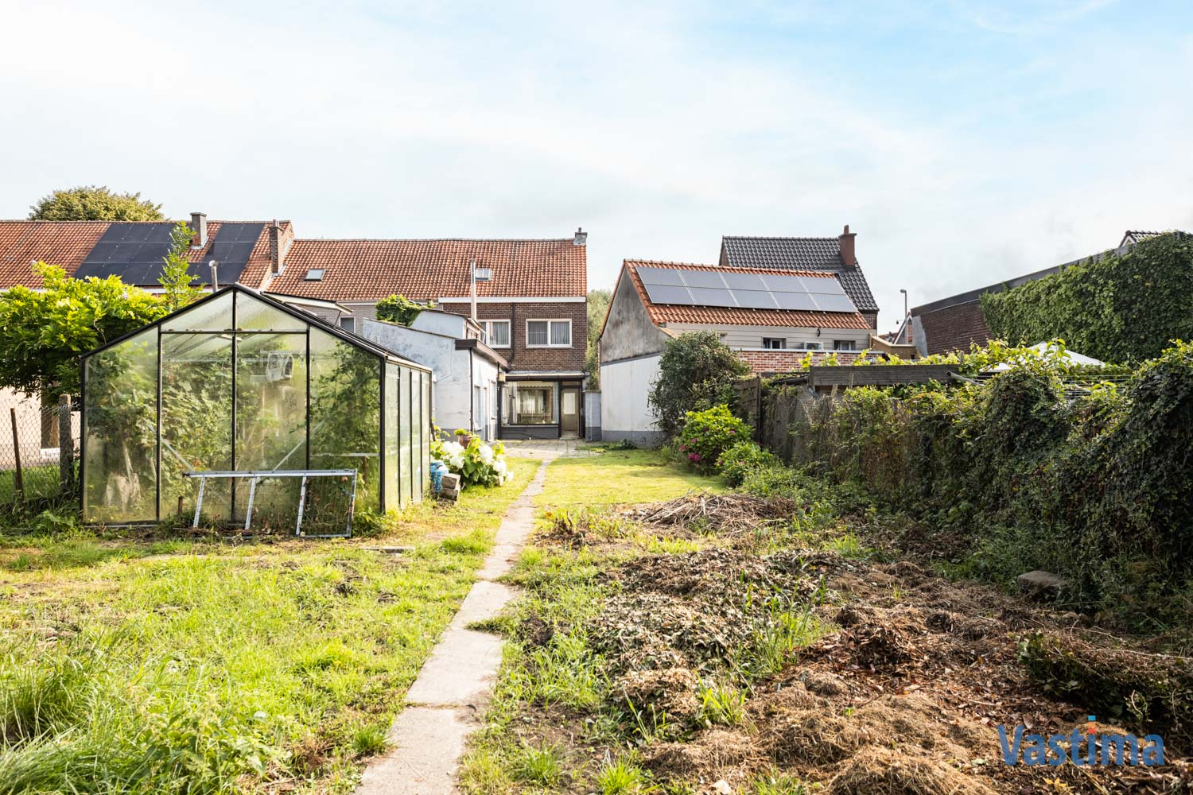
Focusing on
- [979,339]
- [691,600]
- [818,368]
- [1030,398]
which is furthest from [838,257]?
[691,600]

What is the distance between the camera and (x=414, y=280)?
3519 cm

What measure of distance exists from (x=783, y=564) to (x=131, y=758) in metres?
4.96

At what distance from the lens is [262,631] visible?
4.98 meters

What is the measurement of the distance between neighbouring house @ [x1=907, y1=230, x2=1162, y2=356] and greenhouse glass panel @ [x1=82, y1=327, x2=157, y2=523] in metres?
20.7

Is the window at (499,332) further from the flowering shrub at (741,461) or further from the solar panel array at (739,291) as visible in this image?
the flowering shrub at (741,461)

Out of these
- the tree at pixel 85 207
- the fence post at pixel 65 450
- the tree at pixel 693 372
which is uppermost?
the tree at pixel 85 207

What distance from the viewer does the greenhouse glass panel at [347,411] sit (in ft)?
30.4

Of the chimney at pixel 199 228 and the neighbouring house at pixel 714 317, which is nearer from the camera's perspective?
the neighbouring house at pixel 714 317

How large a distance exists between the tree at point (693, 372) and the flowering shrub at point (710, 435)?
92.4 inches

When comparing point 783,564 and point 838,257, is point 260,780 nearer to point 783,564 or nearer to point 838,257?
point 783,564

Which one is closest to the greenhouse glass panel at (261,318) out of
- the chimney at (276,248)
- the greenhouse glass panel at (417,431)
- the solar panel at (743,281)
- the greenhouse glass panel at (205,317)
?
the greenhouse glass panel at (205,317)

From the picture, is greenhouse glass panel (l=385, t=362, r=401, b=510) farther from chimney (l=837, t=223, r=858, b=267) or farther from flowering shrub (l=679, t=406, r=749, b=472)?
chimney (l=837, t=223, r=858, b=267)

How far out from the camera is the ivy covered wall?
53.4ft

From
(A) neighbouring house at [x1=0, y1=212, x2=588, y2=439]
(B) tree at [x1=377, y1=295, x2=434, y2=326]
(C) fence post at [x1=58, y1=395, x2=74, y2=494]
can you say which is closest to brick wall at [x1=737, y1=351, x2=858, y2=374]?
(B) tree at [x1=377, y1=295, x2=434, y2=326]
